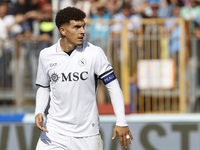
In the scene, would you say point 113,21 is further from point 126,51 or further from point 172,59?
point 172,59

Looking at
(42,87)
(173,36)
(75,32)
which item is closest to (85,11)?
(173,36)

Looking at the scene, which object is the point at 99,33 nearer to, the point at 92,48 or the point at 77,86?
the point at 92,48

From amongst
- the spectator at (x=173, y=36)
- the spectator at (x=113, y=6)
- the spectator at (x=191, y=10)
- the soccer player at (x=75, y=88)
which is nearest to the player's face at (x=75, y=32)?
the soccer player at (x=75, y=88)

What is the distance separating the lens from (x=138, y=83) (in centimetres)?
725

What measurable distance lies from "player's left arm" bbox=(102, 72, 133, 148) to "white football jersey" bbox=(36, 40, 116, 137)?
0.8 inches

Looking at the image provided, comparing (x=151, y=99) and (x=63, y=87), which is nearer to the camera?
(x=63, y=87)

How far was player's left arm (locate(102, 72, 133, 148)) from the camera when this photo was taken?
365 cm

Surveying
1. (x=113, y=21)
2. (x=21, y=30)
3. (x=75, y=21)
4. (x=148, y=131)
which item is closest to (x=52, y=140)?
(x=75, y=21)

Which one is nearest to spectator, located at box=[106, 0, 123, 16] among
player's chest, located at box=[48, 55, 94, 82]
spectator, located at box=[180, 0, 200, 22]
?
spectator, located at box=[180, 0, 200, 22]

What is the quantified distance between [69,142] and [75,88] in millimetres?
517

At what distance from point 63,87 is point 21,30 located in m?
5.51

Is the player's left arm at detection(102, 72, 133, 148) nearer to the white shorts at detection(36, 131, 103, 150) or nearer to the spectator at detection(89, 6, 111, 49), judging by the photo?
the white shorts at detection(36, 131, 103, 150)

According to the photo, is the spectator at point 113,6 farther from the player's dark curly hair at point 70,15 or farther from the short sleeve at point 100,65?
the short sleeve at point 100,65

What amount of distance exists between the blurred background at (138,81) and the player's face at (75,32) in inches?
124
